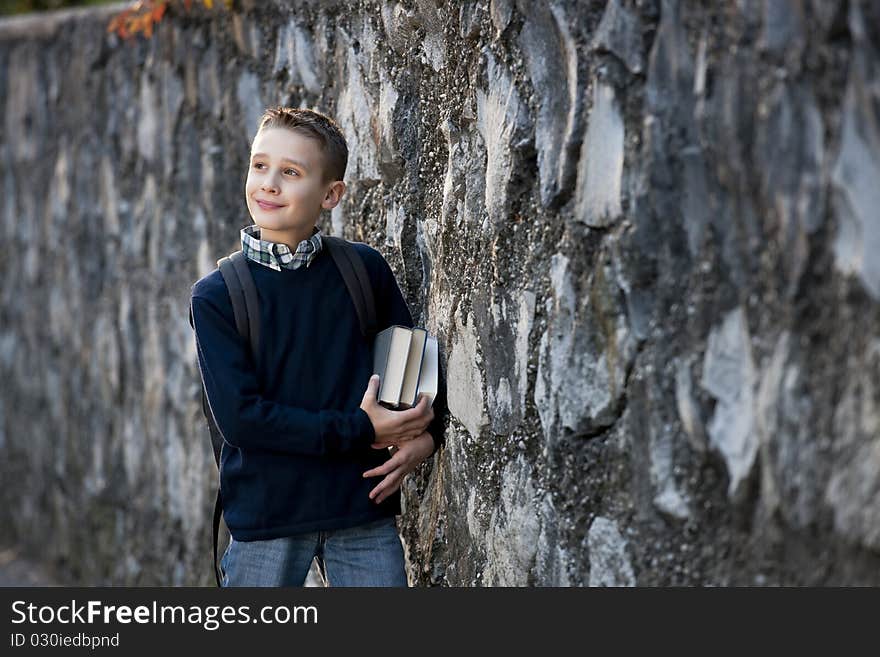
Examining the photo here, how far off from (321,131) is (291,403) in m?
→ 0.53

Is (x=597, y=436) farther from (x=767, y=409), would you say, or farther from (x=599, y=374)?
(x=767, y=409)

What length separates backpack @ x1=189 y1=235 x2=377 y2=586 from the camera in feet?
7.75

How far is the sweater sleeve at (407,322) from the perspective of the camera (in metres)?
2.59

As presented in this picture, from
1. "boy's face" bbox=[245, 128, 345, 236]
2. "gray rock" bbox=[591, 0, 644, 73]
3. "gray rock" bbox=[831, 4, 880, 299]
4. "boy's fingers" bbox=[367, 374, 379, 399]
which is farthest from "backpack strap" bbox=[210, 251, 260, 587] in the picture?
"gray rock" bbox=[831, 4, 880, 299]

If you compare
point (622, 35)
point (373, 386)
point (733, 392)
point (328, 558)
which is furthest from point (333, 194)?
point (733, 392)

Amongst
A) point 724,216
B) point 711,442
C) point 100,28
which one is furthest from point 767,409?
point 100,28

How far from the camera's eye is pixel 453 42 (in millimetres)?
2498

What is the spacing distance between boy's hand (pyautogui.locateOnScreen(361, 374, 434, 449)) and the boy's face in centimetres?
35

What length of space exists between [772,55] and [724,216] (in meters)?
0.22

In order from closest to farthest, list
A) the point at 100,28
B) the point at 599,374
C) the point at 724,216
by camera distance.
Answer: the point at 724,216, the point at 599,374, the point at 100,28

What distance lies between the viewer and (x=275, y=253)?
95.5 inches

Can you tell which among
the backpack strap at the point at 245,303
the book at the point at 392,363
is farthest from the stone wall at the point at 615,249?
the backpack strap at the point at 245,303

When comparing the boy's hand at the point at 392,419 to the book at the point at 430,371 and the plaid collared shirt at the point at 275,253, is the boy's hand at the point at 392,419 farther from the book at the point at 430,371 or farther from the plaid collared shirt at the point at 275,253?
the plaid collared shirt at the point at 275,253

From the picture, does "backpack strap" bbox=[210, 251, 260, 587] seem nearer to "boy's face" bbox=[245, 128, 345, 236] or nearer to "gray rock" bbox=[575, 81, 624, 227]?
"boy's face" bbox=[245, 128, 345, 236]
